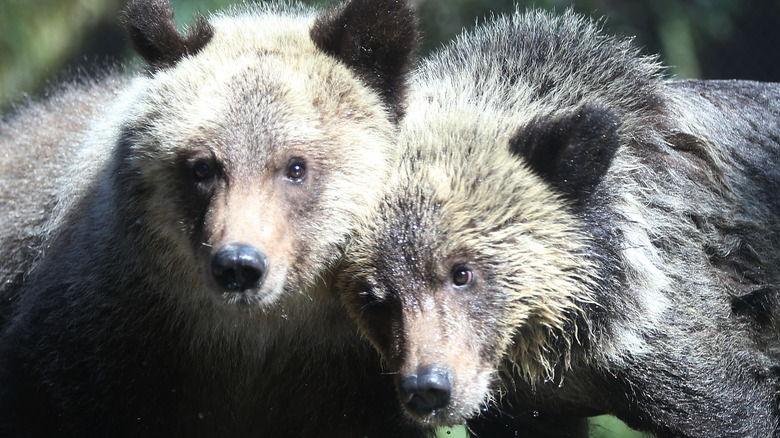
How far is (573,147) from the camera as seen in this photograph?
3910 mm

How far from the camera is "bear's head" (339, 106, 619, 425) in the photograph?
3719 mm

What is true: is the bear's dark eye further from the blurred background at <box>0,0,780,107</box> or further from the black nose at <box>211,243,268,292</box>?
the blurred background at <box>0,0,780,107</box>

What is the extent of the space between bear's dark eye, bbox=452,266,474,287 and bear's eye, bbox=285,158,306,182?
0.72 m

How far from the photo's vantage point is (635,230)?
4.15 meters

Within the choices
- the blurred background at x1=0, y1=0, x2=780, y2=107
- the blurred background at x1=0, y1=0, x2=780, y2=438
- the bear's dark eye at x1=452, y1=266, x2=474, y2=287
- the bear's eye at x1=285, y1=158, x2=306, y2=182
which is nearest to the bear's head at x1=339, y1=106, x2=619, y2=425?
the bear's dark eye at x1=452, y1=266, x2=474, y2=287

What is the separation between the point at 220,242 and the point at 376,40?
1.15 meters

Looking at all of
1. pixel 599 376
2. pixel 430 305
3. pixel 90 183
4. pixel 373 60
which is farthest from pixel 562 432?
pixel 90 183

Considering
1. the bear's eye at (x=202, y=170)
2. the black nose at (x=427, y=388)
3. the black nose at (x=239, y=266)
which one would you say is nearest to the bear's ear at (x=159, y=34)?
the bear's eye at (x=202, y=170)

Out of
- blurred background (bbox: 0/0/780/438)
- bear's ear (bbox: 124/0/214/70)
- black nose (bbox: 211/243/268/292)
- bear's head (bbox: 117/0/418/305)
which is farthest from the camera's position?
blurred background (bbox: 0/0/780/438)

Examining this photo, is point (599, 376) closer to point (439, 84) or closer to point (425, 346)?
point (425, 346)

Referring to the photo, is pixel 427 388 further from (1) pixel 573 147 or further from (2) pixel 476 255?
(1) pixel 573 147

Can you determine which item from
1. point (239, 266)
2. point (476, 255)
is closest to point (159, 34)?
point (239, 266)

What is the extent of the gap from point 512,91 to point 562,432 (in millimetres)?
1965

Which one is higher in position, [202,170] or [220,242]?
[202,170]
